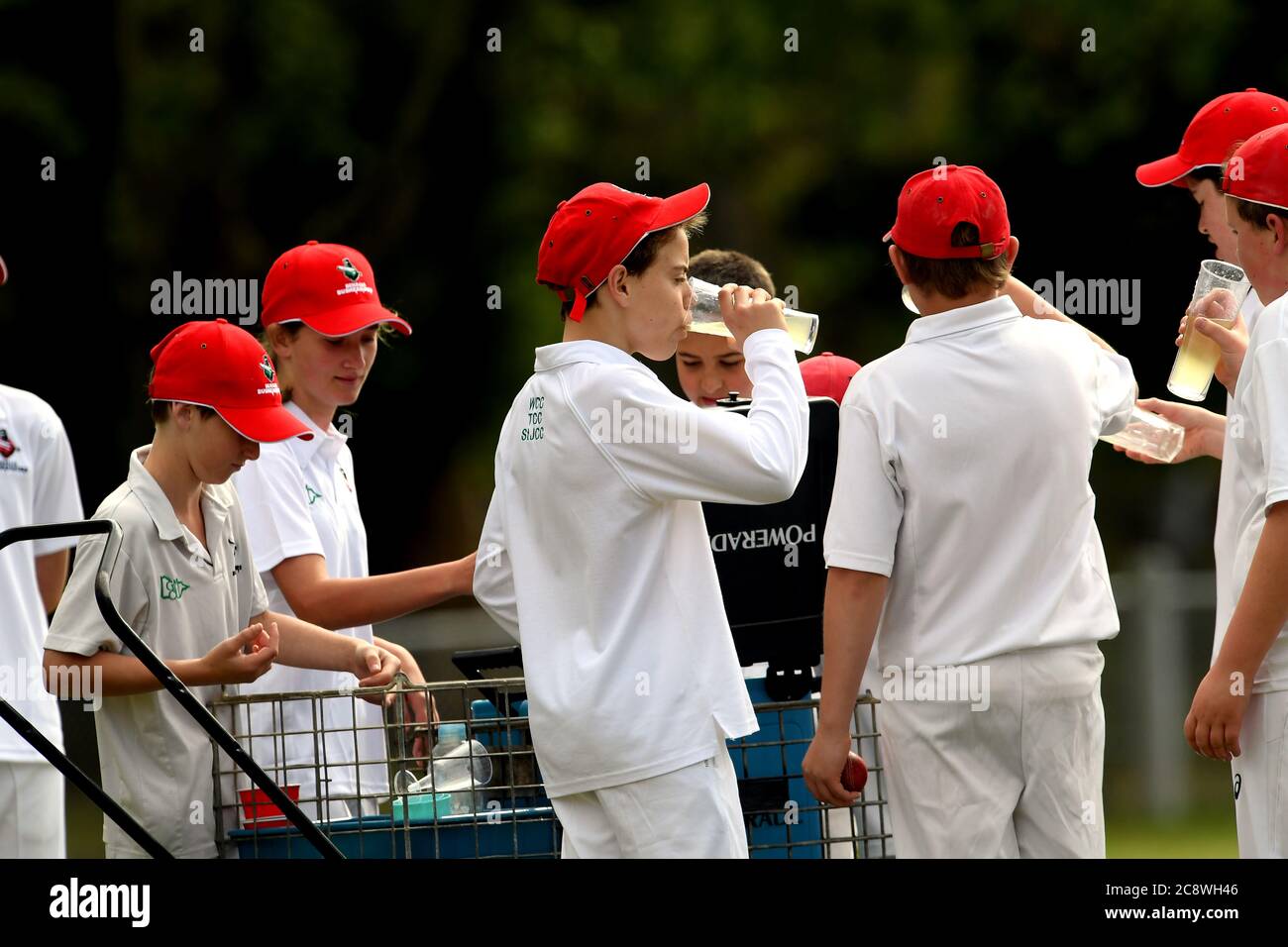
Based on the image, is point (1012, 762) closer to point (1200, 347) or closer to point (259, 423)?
point (1200, 347)

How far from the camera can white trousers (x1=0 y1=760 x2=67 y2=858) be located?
5.15 m

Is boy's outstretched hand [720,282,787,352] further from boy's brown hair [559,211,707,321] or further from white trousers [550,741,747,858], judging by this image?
white trousers [550,741,747,858]

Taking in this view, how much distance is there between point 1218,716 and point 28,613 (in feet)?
10.9

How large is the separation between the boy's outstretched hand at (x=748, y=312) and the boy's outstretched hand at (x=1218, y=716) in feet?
3.86

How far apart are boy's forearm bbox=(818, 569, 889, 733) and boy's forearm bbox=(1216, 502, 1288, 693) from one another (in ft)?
2.42

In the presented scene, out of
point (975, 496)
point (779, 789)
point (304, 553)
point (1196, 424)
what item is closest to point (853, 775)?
point (779, 789)

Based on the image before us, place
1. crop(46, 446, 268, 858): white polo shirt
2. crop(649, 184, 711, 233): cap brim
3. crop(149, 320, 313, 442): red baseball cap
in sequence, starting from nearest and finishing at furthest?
crop(649, 184, 711, 233): cap brim, crop(46, 446, 268, 858): white polo shirt, crop(149, 320, 313, 442): red baseball cap

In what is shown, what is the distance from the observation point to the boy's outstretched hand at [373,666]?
4.22 metres

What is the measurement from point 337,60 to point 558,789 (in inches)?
474

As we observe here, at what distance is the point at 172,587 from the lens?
414 cm

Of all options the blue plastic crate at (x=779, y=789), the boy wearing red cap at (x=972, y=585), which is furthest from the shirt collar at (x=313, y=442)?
the boy wearing red cap at (x=972, y=585)

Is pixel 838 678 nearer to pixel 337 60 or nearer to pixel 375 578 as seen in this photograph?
pixel 375 578

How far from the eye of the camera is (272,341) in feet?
16.9

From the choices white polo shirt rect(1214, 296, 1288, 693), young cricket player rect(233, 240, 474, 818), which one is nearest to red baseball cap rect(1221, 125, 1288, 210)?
white polo shirt rect(1214, 296, 1288, 693)
